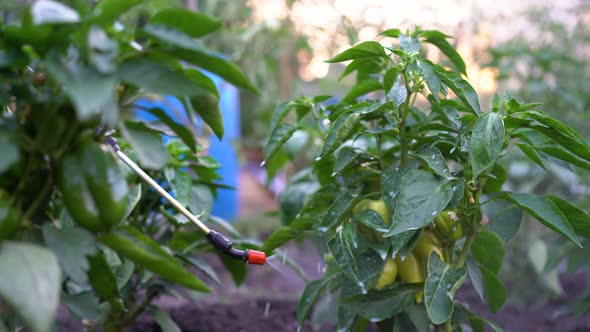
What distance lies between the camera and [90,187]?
2.09ft

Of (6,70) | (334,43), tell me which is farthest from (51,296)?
(334,43)

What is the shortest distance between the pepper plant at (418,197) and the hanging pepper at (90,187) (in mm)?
389

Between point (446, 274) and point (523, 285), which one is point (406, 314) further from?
point (523, 285)

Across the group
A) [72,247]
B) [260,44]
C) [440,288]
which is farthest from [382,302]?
[260,44]

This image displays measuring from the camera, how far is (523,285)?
2012 mm

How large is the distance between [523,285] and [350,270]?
1.36 m

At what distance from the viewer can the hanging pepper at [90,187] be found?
2.07ft

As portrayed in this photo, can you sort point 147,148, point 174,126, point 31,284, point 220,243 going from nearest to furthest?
point 31,284 < point 147,148 < point 174,126 < point 220,243

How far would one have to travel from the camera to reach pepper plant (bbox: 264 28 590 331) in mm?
864

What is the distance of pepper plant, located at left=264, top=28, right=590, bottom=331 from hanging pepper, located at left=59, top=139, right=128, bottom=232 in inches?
15.3

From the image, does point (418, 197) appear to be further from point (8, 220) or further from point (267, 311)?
point (267, 311)

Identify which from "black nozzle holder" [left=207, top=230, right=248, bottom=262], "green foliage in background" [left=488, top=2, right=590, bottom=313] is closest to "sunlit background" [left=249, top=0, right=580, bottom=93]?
"green foliage in background" [left=488, top=2, right=590, bottom=313]

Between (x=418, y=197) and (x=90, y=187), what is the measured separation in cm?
48

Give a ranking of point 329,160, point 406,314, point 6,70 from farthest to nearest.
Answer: point 329,160 < point 406,314 < point 6,70
